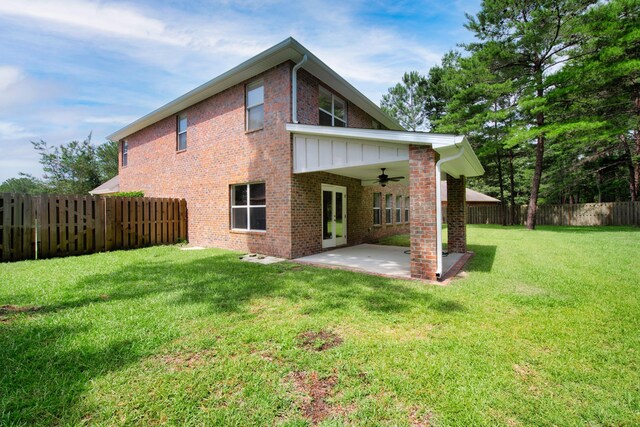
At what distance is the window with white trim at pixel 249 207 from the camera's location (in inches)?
351

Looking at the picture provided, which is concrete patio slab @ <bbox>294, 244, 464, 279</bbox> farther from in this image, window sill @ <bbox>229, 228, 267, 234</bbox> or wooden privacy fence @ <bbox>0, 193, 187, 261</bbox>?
wooden privacy fence @ <bbox>0, 193, 187, 261</bbox>

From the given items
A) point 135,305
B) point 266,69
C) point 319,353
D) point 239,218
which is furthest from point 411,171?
point 239,218

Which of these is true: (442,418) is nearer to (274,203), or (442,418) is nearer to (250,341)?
(250,341)

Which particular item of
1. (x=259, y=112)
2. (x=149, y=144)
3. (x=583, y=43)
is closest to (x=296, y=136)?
(x=259, y=112)

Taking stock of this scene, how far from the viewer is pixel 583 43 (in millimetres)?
14445

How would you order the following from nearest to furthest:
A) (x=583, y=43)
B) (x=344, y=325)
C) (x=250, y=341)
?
(x=250, y=341), (x=344, y=325), (x=583, y=43)

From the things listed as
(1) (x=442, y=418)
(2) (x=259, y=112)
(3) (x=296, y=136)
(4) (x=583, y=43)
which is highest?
(4) (x=583, y=43)

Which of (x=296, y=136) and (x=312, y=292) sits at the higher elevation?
(x=296, y=136)

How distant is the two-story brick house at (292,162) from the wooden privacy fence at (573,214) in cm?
1789

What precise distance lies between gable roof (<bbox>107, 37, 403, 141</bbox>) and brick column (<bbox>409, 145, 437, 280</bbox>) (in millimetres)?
4090

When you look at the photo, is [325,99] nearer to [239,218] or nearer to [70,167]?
[239,218]

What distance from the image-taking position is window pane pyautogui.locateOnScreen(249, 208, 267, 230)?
29.1 feet

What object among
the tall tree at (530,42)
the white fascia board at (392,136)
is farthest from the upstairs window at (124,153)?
the tall tree at (530,42)

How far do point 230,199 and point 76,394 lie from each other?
7.96 meters
